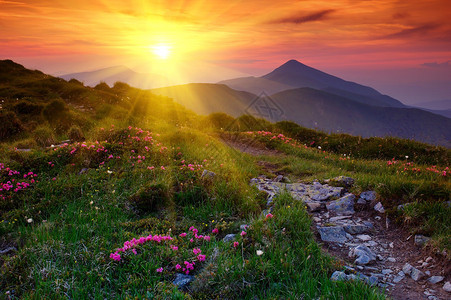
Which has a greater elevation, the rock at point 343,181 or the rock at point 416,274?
the rock at point 343,181

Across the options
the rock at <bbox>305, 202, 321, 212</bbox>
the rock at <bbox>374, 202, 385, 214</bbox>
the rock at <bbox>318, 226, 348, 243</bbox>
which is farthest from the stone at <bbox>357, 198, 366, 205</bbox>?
the rock at <bbox>318, 226, 348, 243</bbox>

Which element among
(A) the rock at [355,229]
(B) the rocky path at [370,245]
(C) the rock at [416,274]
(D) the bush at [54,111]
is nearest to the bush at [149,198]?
(B) the rocky path at [370,245]

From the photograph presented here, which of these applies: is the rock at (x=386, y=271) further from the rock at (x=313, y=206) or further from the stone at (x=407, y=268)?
the rock at (x=313, y=206)

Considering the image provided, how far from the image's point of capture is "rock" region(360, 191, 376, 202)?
258 inches

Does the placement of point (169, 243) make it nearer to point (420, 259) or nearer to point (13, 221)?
point (13, 221)

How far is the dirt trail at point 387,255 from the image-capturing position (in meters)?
4.07

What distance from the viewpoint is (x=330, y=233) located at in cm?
543

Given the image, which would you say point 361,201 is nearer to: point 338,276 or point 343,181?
point 343,181

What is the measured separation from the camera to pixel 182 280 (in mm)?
4215

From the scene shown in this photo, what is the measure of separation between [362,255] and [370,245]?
1.86ft

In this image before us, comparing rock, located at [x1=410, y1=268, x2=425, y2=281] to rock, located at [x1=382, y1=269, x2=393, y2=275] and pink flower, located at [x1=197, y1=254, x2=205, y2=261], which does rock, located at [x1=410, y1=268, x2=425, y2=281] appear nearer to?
rock, located at [x1=382, y1=269, x2=393, y2=275]

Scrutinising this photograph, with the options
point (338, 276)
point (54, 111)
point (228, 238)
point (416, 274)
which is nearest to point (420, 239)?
point (416, 274)

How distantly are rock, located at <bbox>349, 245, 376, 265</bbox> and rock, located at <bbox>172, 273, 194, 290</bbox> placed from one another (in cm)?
265

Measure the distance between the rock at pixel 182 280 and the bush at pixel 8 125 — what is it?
46.4ft
